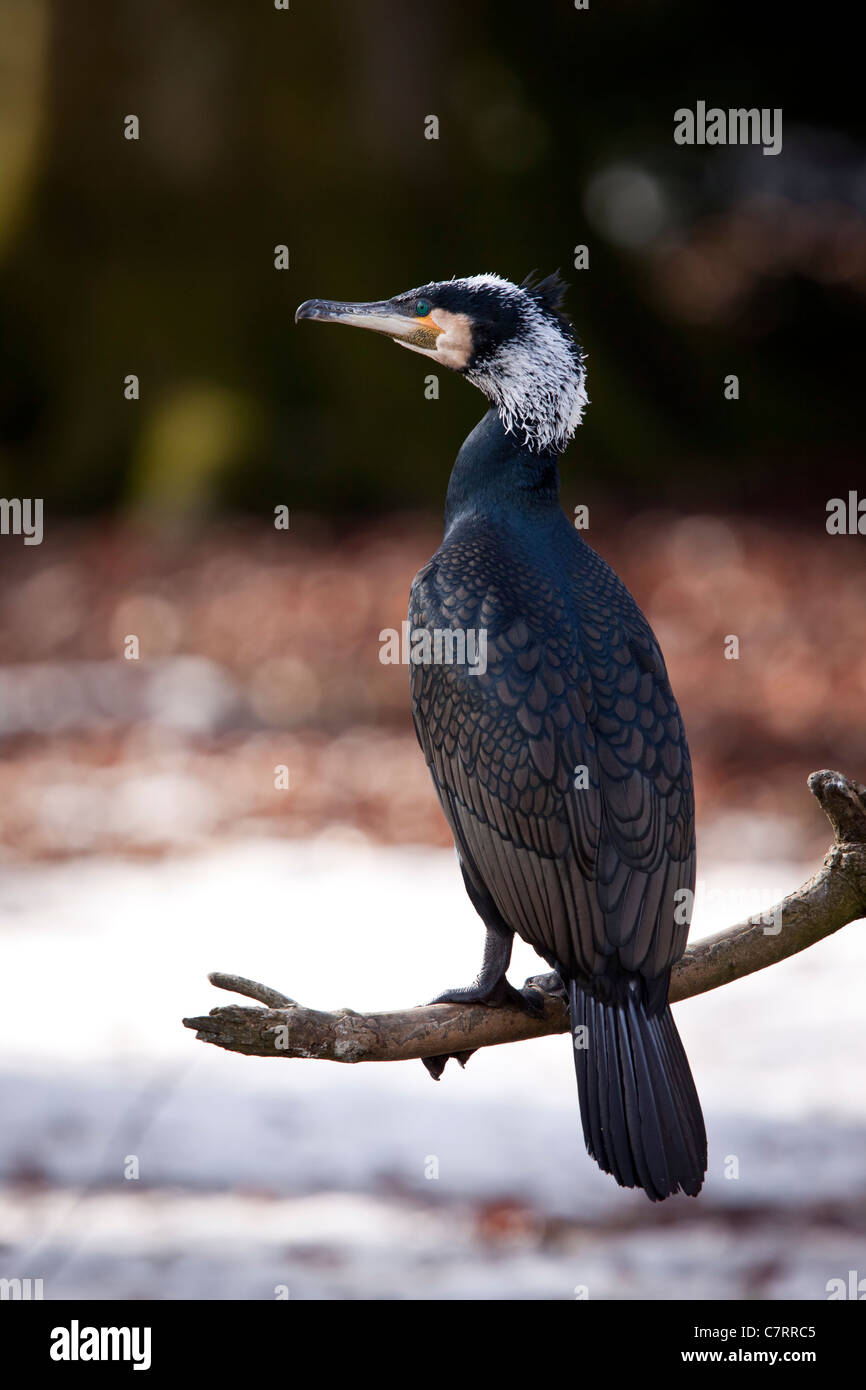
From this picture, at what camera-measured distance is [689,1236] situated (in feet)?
18.1

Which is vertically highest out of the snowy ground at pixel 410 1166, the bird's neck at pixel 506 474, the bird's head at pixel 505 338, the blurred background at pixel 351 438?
the blurred background at pixel 351 438

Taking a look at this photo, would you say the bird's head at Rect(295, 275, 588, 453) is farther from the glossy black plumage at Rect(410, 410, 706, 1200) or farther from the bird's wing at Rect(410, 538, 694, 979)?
the bird's wing at Rect(410, 538, 694, 979)

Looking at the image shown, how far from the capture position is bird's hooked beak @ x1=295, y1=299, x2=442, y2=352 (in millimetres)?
3613

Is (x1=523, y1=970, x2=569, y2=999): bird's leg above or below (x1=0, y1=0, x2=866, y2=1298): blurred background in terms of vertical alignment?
below

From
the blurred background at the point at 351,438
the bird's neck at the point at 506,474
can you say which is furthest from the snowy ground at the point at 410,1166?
the bird's neck at the point at 506,474

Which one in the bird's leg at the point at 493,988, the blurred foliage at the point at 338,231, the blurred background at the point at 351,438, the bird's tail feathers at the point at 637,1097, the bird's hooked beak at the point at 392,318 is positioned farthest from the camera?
the blurred foliage at the point at 338,231

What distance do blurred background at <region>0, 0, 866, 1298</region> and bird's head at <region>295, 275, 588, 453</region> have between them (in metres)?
3.98

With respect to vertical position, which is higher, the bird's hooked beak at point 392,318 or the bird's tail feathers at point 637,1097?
the bird's hooked beak at point 392,318

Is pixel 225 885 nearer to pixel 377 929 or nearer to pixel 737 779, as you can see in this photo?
pixel 377 929

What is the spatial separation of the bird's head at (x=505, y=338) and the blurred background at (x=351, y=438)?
3.98 meters

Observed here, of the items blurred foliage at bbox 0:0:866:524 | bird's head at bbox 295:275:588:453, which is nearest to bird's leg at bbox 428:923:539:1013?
bird's head at bbox 295:275:588:453

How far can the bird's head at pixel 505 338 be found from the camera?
11.8 ft

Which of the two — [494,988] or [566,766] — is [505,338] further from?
[494,988]

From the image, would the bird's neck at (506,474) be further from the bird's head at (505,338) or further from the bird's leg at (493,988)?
the bird's leg at (493,988)
